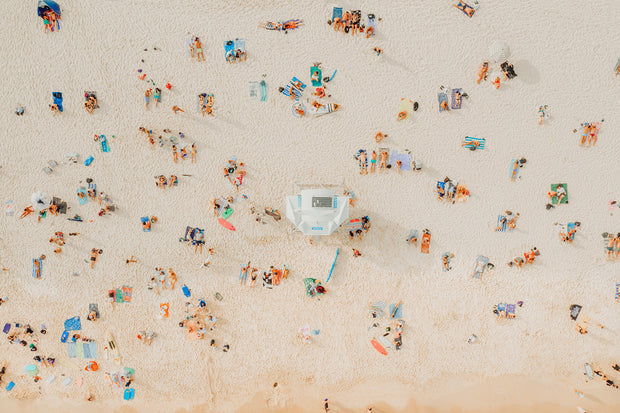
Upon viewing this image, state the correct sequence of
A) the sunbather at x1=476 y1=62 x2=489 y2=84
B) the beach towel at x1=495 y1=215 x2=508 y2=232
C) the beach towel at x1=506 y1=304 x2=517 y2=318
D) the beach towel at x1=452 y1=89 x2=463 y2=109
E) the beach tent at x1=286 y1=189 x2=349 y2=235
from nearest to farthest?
the beach tent at x1=286 y1=189 x2=349 y2=235
the sunbather at x1=476 y1=62 x2=489 y2=84
the beach towel at x1=452 y1=89 x2=463 y2=109
the beach towel at x1=495 y1=215 x2=508 y2=232
the beach towel at x1=506 y1=304 x2=517 y2=318

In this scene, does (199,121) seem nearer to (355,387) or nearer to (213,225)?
(213,225)

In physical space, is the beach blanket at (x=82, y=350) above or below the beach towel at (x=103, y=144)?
below

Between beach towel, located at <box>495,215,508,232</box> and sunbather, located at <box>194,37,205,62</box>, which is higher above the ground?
sunbather, located at <box>194,37,205,62</box>

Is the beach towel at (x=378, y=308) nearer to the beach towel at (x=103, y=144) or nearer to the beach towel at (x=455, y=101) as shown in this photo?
the beach towel at (x=455, y=101)

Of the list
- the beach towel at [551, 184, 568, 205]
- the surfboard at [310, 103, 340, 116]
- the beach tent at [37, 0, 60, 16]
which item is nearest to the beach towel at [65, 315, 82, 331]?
the beach tent at [37, 0, 60, 16]

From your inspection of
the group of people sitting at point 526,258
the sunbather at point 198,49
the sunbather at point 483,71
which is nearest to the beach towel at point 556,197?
the group of people sitting at point 526,258

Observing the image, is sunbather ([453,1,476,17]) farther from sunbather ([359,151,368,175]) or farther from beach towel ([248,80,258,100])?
beach towel ([248,80,258,100])
